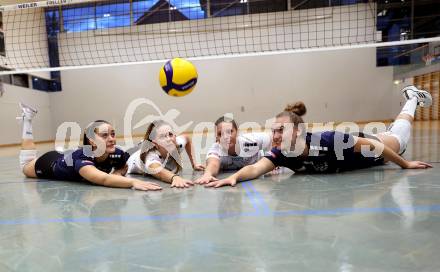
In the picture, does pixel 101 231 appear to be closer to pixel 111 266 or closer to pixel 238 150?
pixel 111 266

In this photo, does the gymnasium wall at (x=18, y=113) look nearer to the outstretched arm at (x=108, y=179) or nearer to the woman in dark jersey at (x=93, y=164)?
the woman in dark jersey at (x=93, y=164)

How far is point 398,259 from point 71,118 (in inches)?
598

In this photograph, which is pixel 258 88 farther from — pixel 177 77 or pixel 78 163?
pixel 78 163

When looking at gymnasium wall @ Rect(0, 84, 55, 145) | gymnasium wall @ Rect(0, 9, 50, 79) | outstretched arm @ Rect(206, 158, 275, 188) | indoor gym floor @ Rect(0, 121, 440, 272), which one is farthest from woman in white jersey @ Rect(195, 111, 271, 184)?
gymnasium wall @ Rect(0, 84, 55, 145)

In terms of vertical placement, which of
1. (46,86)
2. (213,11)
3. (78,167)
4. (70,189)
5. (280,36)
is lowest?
(70,189)

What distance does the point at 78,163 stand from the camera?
8.71 ft

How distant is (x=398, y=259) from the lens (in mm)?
1081

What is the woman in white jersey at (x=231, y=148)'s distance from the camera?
2888 mm

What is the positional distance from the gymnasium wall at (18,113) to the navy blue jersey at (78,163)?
31.4ft

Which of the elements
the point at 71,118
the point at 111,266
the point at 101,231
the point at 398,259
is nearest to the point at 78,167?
the point at 101,231

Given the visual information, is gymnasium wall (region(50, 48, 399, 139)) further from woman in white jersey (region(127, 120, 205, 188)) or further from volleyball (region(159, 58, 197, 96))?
woman in white jersey (region(127, 120, 205, 188))

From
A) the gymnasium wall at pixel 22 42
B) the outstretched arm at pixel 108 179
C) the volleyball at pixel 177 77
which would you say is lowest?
the outstretched arm at pixel 108 179

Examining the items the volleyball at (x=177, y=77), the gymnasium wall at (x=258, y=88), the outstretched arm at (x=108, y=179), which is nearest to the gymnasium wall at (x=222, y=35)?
the gymnasium wall at (x=258, y=88)

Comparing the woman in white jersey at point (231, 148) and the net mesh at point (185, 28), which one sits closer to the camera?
the woman in white jersey at point (231, 148)
